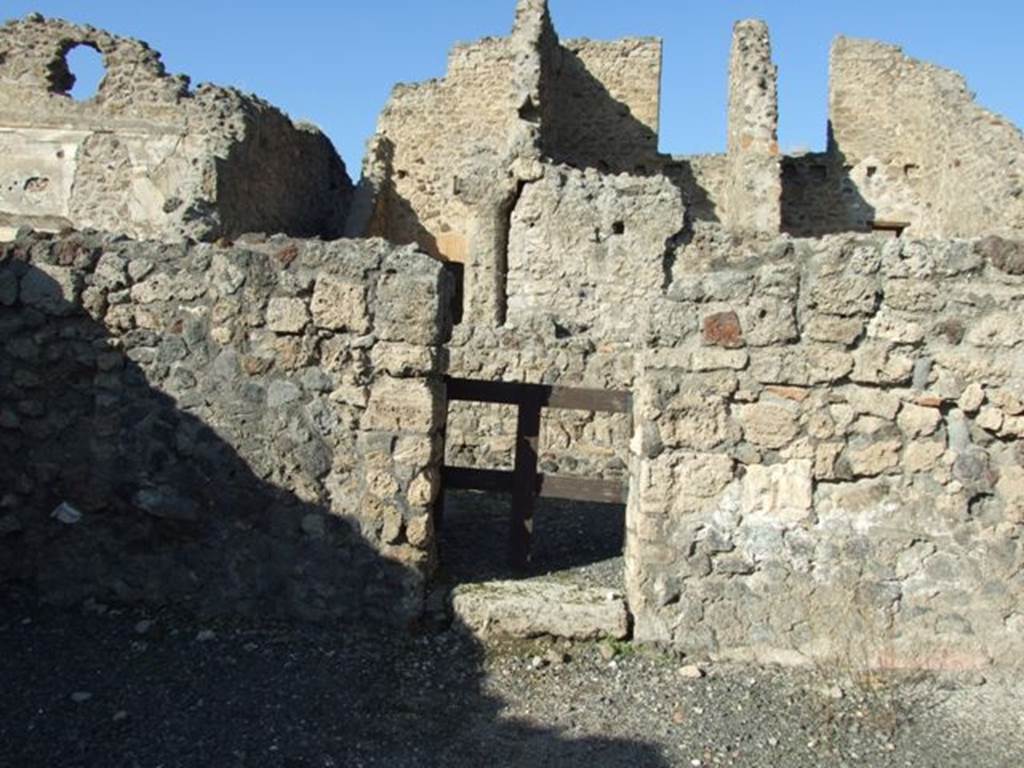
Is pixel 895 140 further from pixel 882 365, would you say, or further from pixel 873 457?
pixel 873 457

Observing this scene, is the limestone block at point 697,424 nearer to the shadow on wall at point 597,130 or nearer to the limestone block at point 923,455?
the limestone block at point 923,455

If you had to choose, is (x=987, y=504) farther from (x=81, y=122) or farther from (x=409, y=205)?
(x=409, y=205)

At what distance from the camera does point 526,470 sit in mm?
4852

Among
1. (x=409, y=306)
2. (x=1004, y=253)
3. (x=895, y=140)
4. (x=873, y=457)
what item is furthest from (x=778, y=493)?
(x=895, y=140)

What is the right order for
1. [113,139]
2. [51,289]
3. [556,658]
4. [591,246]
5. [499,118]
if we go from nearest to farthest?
1. [556,658]
2. [51,289]
3. [591,246]
4. [113,139]
5. [499,118]

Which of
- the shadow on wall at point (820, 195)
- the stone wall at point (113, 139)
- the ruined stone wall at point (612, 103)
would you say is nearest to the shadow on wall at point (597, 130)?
the ruined stone wall at point (612, 103)

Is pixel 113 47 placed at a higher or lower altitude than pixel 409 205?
higher

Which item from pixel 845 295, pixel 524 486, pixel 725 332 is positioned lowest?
pixel 524 486

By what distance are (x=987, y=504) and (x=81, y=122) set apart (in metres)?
11.3

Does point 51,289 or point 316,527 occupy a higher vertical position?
point 51,289

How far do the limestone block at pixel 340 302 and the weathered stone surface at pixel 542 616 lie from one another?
4.76 ft

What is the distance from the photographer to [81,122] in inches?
451

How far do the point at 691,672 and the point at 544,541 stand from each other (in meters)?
1.71


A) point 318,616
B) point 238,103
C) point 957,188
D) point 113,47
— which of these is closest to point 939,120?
point 957,188
